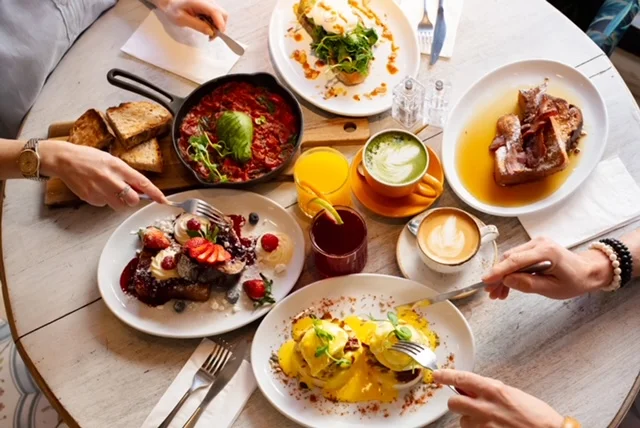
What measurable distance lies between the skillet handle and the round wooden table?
0.12 meters

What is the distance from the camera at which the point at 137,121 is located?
78.9 inches

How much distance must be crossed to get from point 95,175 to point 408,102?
3.33 feet

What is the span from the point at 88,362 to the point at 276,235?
25.0 inches

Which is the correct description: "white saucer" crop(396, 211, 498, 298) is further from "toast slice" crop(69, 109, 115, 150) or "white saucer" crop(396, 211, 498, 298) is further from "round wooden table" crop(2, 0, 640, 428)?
"toast slice" crop(69, 109, 115, 150)

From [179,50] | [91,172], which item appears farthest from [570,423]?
[179,50]

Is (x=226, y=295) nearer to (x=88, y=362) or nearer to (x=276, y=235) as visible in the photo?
(x=276, y=235)

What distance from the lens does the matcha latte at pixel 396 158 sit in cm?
187

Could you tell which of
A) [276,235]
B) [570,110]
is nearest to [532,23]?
[570,110]

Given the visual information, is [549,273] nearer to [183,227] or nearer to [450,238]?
[450,238]

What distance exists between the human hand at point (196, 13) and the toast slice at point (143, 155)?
482 mm

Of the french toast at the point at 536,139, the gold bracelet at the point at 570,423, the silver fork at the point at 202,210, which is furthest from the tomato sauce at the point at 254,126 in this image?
the gold bracelet at the point at 570,423

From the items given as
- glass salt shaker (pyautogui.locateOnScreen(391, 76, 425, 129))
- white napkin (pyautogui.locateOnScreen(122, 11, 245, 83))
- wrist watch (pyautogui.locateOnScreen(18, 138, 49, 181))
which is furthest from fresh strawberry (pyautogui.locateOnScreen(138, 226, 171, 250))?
glass salt shaker (pyautogui.locateOnScreen(391, 76, 425, 129))

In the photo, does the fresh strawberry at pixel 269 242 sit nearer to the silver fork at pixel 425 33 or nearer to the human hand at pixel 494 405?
the human hand at pixel 494 405

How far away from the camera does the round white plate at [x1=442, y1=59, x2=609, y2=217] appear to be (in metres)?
1.89
